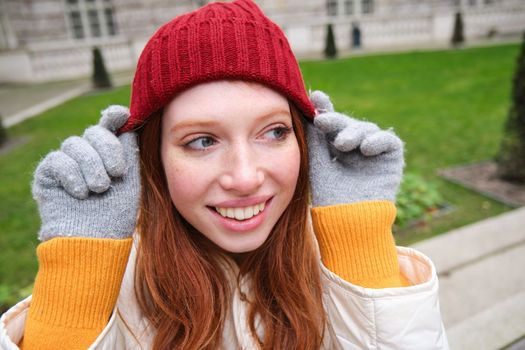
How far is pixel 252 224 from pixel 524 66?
3913 mm

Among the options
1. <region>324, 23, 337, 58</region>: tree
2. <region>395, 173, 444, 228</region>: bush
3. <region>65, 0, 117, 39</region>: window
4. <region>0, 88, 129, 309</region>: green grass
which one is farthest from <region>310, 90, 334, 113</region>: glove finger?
<region>65, 0, 117, 39</region>: window

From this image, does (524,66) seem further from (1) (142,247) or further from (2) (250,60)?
(1) (142,247)

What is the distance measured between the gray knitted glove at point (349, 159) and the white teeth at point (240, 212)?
1.06 ft

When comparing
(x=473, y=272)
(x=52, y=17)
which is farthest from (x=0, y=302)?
(x=52, y=17)

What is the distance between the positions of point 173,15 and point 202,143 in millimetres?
20284

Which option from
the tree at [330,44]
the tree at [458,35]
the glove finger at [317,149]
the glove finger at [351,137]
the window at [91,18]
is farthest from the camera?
the window at [91,18]

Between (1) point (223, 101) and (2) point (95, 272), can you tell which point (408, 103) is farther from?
(2) point (95, 272)

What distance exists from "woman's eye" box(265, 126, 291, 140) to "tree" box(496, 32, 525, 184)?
3.65m

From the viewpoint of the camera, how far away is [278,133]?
4.72 ft

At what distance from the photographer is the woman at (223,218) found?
132 cm

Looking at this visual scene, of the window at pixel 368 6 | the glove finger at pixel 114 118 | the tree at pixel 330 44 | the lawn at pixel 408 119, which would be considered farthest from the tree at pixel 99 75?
the window at pixel 368 6

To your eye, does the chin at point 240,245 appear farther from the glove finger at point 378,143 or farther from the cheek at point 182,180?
the glove finger at point 378,143

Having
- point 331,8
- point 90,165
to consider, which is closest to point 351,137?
point 90,165

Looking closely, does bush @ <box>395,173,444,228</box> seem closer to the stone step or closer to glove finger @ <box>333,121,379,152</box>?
the stone step
